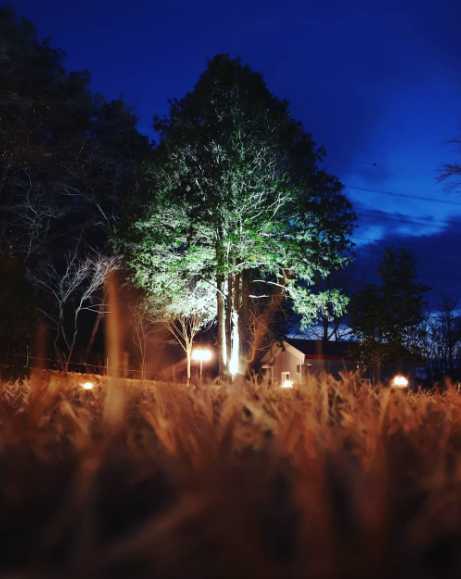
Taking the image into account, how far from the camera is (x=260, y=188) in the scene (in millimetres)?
18625

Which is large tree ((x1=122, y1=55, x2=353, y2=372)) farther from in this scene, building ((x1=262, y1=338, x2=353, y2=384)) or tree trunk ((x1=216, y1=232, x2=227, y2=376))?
building ((x1=262, y1=338, x2=353, y2=384))

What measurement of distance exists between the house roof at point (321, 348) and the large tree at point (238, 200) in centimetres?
1375

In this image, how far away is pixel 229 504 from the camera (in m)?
0.98

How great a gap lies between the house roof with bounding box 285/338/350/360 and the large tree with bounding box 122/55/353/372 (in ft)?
45.1

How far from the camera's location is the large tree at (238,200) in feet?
60.0

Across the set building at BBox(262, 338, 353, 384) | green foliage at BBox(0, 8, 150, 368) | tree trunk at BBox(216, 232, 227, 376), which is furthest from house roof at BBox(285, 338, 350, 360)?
green foliage at BBox(0, 8, 150, 368)

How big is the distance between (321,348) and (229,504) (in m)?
33.7

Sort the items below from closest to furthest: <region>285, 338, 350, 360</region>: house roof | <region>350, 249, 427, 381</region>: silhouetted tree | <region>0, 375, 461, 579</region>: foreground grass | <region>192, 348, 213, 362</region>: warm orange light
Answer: <region>0, 375, 461, 579</region>: foreground grass, <region>192, 348, 213, 362</region>: warm orange light, <region>350, 249, 427, 381</region>: silhouetted tree, <region>285, 338, 350, 360</region>: house roof

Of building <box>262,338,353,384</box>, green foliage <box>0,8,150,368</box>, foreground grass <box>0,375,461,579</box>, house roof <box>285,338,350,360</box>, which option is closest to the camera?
foreground grass <box>0,375,461,579</box>

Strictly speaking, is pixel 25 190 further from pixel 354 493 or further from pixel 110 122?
pixel 354 493

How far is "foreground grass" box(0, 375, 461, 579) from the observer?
2.84ft

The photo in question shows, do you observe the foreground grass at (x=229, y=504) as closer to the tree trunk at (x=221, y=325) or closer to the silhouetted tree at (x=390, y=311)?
the tree trunk at (x=221, y=325)

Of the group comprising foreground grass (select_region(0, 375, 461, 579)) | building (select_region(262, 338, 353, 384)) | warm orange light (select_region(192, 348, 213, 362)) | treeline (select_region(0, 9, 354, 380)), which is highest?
→ treeline (select_region(0, 9, 354, 380))

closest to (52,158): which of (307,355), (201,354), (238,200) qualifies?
(238,200)
